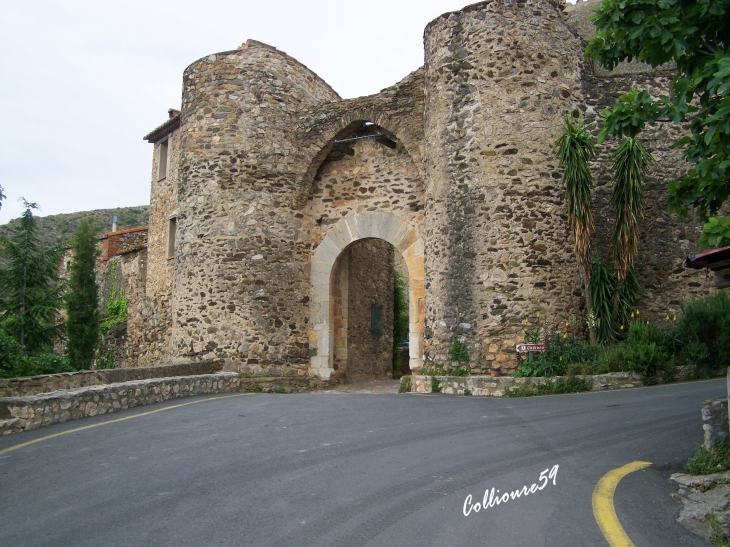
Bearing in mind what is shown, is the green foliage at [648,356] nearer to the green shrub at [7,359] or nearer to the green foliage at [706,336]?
the green foliage at [706,336]

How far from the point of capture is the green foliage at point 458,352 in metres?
12.0

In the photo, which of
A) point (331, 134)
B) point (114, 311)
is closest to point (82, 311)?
point (114, 311)

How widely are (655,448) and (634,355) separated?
425 cm

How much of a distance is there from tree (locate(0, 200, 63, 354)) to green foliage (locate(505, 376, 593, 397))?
15600 millimetres

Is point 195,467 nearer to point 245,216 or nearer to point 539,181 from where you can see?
point 539,181

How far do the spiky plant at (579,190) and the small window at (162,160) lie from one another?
13.7 m

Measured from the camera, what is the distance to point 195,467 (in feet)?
20.2

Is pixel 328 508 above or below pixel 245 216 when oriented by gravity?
below

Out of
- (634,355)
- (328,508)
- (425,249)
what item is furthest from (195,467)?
(425,249)

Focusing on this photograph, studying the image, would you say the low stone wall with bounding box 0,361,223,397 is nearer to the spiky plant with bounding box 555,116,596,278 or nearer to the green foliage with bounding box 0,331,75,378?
the green foliage with bounding box 0,331,75,378

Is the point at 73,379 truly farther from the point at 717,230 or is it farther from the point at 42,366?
the point at 717,230

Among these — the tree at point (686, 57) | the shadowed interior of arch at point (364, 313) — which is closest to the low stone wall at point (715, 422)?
the tree at point (686, 57)

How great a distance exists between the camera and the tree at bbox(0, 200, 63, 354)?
67.5 feet

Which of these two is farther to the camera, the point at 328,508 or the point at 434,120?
the point at 434,120
